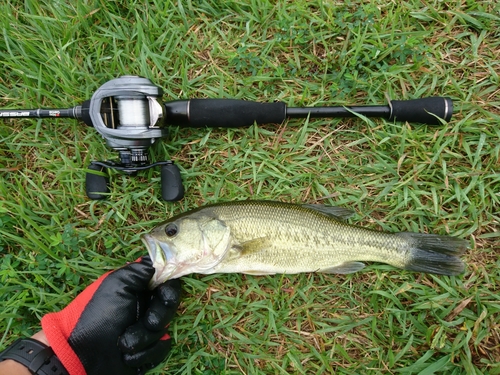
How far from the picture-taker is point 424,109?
3172mm

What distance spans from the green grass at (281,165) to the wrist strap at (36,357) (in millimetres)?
403

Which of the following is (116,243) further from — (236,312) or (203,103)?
(203,103)

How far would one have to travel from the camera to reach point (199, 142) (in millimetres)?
3457

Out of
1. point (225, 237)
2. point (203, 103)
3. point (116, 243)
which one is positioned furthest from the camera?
point (116, 243)

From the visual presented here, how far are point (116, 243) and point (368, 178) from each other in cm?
239

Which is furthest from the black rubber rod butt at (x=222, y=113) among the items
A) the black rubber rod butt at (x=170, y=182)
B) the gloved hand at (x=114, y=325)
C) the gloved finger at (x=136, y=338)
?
the gloved finger at (x=136, y=338)

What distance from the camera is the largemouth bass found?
296 centimetres

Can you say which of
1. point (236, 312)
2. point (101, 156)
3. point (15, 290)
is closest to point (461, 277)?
point (236, 312)

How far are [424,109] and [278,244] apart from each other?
171 centimetres

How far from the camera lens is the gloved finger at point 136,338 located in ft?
9.78

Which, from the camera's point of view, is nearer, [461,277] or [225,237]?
[225,237]

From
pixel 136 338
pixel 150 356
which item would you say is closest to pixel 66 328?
pixel 136 338

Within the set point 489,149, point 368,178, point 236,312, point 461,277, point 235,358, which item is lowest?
point 235,358

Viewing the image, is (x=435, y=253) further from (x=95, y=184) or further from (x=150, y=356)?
(x=95, y=184)
